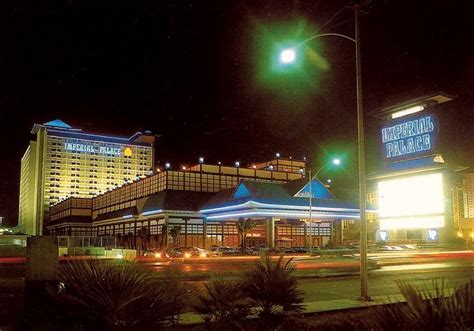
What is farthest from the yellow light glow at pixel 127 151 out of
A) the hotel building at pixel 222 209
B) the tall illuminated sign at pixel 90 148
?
the hotel building at pixel 222 209

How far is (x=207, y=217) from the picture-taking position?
77.8m

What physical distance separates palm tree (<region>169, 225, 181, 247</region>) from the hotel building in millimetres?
1037

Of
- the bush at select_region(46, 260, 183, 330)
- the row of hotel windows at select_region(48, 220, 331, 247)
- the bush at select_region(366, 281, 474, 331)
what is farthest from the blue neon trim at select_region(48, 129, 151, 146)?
the bush at select_region(366, 281, 474, 331)

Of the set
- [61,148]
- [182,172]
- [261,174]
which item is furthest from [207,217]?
[61,148]

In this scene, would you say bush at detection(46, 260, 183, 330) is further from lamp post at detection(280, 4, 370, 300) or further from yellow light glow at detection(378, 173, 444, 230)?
yellow light glow at detection(378, 173, 444, 230)

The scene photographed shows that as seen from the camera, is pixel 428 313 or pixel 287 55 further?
pixel 287 55

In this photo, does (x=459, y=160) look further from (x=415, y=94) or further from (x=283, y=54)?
(x=283, y=54)

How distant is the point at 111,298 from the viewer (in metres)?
7.65

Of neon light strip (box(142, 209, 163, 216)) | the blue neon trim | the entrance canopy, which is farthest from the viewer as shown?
the blue neon trim

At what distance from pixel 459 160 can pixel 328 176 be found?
26.8m

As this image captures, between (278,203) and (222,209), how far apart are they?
27.9 feet

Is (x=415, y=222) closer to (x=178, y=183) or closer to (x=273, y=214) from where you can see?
(x=273, y=214)

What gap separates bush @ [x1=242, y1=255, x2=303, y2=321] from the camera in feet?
35.1

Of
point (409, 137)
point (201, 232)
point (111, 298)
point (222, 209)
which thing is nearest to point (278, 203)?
point (222, 209)
